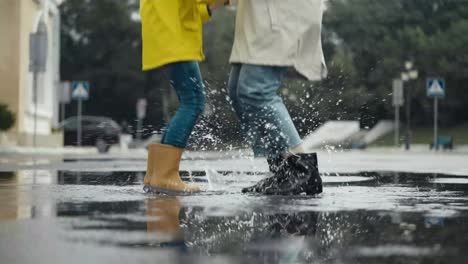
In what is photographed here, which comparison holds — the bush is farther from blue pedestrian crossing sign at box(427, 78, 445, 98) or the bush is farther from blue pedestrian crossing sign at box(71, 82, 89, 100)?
blue pedestrian crossing sign at box(427, 78, 445, 98)

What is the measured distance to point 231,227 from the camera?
396 cm

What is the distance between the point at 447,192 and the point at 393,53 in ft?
239

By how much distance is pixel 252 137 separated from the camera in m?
6.04

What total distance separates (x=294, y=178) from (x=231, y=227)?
1.84 meters

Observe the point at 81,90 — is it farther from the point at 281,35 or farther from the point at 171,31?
the point at 281,35

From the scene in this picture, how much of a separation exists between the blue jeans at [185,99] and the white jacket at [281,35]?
1.09 feet

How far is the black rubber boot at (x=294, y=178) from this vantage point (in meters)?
5.73

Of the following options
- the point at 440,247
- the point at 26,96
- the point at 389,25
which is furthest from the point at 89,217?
the point at 389,25

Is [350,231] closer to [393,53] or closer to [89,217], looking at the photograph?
[89,217]

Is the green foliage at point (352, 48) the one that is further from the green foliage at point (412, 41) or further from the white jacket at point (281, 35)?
the white jacket at point (281, 35)

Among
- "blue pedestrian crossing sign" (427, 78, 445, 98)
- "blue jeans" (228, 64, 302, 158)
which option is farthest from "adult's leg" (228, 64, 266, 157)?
"blue pedestrian crossing sign" (427, 78, 445, 98)

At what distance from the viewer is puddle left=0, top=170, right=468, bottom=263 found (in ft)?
10.3

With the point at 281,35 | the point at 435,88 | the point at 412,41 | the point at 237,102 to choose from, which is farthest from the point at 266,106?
the point at 412,41

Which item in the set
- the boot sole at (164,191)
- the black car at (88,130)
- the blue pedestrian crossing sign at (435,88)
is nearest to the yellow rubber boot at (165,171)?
the boot sole at (164,191)
